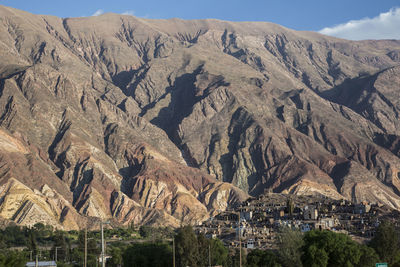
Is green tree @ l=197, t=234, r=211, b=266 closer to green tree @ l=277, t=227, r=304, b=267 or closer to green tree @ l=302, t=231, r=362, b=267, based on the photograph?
green tree @ l=277, t=227, r=304, b=267

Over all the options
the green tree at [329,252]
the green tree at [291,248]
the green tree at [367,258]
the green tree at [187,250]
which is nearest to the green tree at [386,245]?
the green tree at [367,258]

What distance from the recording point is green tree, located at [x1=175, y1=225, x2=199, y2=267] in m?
127

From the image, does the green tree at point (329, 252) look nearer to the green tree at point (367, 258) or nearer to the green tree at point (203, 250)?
the green tree at point (367, 258)

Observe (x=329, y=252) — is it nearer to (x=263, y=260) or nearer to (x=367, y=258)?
(x=367, y=258)

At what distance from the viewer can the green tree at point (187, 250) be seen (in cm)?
12694

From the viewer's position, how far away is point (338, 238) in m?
119

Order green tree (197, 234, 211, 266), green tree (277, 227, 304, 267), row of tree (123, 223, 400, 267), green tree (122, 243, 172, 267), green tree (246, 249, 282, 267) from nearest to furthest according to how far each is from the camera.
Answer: green tree (277, 227, 304, 267)
row of tree (123, 223, 400, 267)
green tree (246, 249, 282, 267)
green tree (197, 234, 211, 266)
green tree (122, 243, 172, 267)

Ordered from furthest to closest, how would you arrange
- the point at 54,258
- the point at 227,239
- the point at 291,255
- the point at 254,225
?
the point at 254,225 < the point at 227,239 < the point at 54,258 < the point at 291,255

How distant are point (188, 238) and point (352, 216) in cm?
8214

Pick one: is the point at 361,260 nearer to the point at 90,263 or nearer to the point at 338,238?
the point at 338,238

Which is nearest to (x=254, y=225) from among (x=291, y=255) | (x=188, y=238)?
(x=188, y=238)

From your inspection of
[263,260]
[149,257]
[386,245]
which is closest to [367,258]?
[386,245]

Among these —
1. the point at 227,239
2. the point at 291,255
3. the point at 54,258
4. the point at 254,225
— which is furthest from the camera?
the point at 254,225

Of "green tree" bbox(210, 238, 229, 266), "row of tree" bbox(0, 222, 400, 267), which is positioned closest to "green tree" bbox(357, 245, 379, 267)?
"row of tree" bbox(0, 222, 400, 267)
